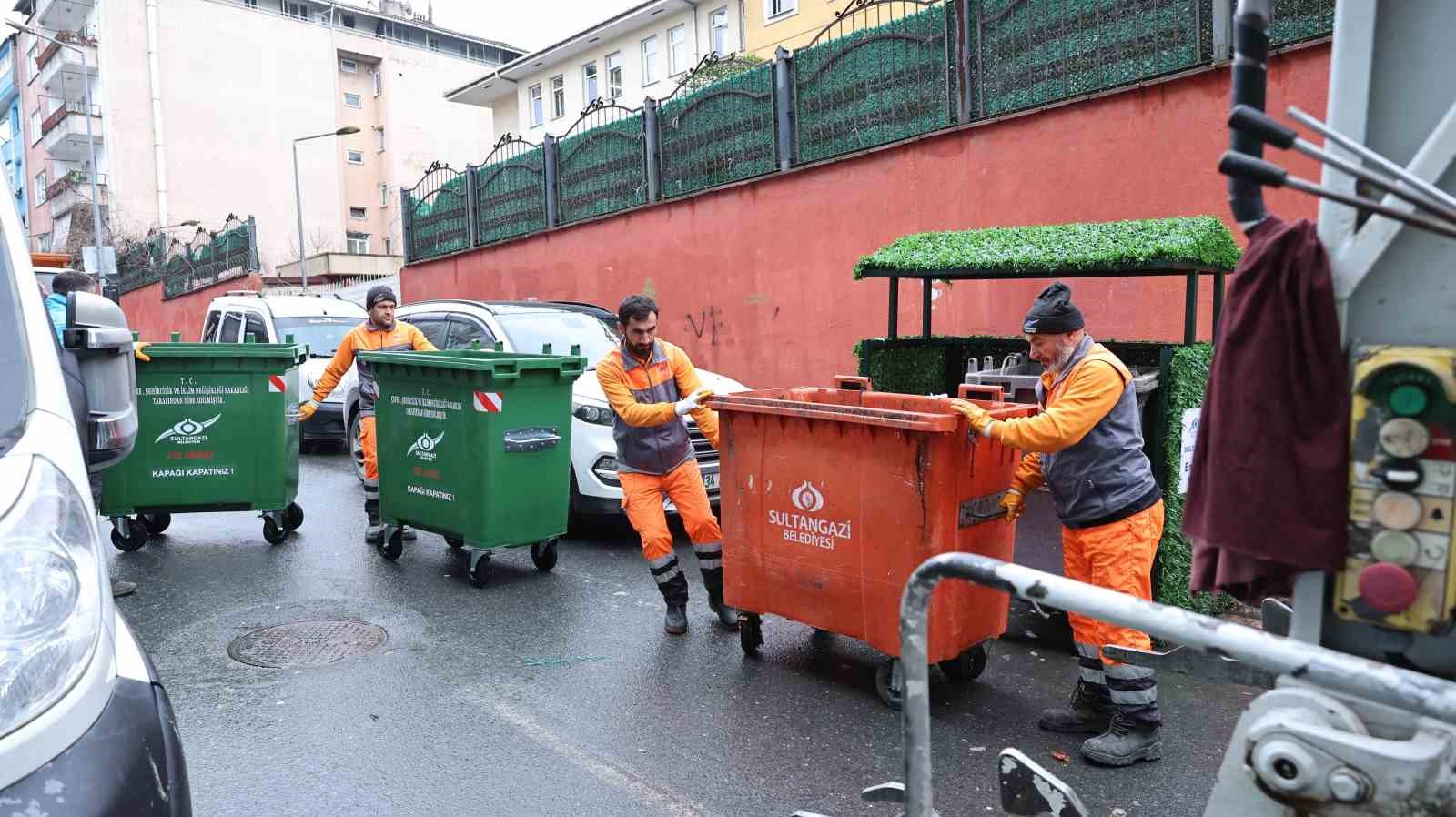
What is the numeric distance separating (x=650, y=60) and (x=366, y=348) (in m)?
23.7

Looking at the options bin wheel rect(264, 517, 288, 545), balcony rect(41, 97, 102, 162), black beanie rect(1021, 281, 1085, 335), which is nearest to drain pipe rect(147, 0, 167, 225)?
balcony rect(41, 97, 102, 162)

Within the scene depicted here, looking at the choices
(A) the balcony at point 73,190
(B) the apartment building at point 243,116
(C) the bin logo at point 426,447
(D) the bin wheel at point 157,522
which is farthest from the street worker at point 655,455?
(A) the balcony at point 73,190

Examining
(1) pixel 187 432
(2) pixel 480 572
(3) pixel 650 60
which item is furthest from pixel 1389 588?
(3) pixel 650 60

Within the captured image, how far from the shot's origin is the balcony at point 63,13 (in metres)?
40.7

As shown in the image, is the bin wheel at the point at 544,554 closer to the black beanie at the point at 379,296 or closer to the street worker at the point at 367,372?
the street worker at the point at 367,372

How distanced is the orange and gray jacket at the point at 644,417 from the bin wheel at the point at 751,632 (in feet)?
2.95

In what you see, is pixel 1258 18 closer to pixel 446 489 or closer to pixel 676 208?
pixel 446 489

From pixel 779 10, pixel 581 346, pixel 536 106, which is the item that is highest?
pixel 779 10

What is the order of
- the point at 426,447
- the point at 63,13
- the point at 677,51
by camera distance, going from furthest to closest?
the point at 63,13, the point at 677,51, the point at 426,447

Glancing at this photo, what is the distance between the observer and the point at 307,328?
12.7 meters

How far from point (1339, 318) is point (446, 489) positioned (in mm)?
5681

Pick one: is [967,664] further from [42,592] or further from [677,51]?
[677,51]

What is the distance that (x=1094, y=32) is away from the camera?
337 inches

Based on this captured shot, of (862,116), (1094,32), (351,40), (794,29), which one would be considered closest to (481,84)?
(794,29)
